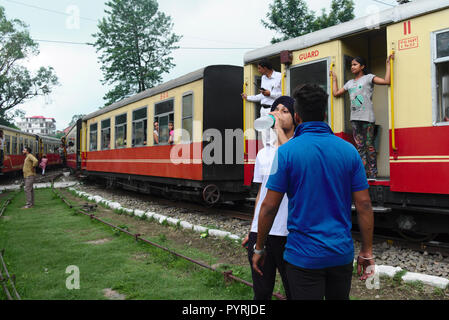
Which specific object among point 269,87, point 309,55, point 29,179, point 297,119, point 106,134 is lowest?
point 29,179

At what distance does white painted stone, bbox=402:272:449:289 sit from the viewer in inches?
146

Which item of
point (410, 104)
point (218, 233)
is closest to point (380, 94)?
point (410, 104)

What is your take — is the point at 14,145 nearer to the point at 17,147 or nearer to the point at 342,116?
the point at 17,147

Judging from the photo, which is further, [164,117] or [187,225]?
[164,117]

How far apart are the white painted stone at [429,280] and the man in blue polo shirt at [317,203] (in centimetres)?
237

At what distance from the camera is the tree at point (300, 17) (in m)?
24.1

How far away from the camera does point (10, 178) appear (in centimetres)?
2255

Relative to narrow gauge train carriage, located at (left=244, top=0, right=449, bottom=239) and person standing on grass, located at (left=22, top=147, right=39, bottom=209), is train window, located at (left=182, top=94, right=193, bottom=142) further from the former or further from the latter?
person standing on grass, located at (left=22, top=147, right=39, bottom=209)

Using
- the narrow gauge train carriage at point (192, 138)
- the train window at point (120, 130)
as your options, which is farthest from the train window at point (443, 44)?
the train window at point (120, 130)

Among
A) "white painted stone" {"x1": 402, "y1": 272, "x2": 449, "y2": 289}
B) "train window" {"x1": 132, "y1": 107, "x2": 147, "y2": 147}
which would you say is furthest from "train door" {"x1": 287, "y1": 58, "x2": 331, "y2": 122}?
"train window" {"x1": 132, "y1": 107, "x2": 147, "y2": 147}

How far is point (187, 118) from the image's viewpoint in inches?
345

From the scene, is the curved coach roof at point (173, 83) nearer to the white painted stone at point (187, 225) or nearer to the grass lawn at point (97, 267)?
the white painted stone at point (187, 225)

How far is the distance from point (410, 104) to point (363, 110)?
0.67 meters

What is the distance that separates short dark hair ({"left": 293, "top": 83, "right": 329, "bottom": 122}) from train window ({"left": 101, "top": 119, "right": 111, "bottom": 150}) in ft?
42.6
